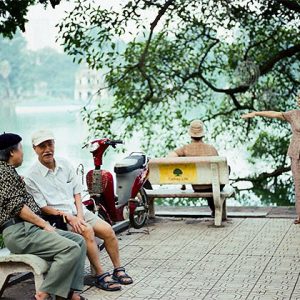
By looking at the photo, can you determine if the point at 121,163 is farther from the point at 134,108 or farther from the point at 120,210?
the point at 134,108

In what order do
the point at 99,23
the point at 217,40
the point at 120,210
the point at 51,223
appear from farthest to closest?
the point at 217,40 < the point at 99,23 < the point at 120,210 < the point at 51,223

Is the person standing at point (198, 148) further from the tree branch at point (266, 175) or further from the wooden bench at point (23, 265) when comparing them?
the tree branch at point (266, 175)

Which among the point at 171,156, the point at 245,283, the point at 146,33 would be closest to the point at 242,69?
the point at 146,33

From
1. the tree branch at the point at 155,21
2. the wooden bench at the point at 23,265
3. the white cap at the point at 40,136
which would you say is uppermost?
the tree branch at the point at 155,21

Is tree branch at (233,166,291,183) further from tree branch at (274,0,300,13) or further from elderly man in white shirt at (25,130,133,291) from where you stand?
elderly man in white shirt at (25,130,133,291)

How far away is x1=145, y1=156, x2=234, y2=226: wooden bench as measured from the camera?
932cm

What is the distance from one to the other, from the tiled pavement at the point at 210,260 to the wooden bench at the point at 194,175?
0.32m

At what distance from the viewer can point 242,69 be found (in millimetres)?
15617

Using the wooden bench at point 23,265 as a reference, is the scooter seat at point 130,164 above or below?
above

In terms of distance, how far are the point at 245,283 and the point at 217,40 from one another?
9646mm

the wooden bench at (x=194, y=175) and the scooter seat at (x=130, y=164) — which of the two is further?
the scooter seat at (x=130, y=164)

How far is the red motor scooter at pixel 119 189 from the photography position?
834cm

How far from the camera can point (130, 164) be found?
9562 millimetres

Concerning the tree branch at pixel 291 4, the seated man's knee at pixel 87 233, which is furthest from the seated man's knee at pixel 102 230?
the tree branch at pixel 291 4
